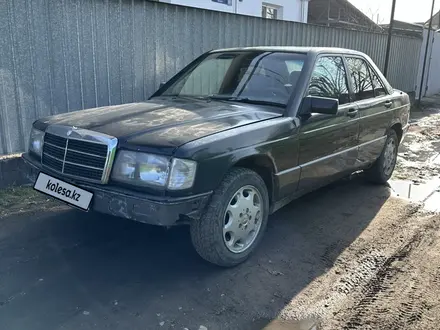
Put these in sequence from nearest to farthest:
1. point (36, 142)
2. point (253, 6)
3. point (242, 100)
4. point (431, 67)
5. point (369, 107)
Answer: point (36, 142) → point (242, 100) → point (369, 107) → point (253, 6) → point (431, 67)

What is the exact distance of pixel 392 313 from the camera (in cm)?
298

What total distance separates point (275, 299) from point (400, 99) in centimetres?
382

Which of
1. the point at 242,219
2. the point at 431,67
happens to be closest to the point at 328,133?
the point at 242,219

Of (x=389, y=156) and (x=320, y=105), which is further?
(x=389, y=156)

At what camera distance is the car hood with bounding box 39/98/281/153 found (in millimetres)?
3057

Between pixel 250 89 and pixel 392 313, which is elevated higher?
pixel 250 89

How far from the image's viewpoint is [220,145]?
3082mm

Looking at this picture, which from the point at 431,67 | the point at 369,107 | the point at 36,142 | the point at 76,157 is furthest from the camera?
the point at 431,67

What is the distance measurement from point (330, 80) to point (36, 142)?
287 cm

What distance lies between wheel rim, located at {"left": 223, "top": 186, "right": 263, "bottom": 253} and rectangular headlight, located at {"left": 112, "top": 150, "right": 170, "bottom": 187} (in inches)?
24.8

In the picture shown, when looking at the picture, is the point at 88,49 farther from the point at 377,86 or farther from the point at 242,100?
the point at 377,86

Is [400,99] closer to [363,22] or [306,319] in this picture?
[306,319]

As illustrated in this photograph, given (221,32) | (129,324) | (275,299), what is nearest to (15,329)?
(129,324)
